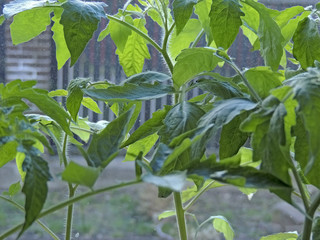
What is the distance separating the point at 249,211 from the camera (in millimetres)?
1046

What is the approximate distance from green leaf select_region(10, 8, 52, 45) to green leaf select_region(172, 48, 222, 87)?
0.55 feet

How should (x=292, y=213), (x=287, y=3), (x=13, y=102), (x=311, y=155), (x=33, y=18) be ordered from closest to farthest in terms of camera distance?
1. (x=311, y=155)
2. (x=13, y=102)
3. (x=33, y=18)
4. (x=287, y=3)
5. (x=292, y=213)

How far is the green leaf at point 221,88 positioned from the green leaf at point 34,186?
210 mm

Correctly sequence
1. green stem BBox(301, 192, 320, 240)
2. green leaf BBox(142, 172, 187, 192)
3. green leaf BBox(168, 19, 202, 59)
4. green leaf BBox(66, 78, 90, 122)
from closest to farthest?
green leaf BBox(142, 172, 187, 192) < green stem BBox(301, 192, 320, 240) < green leaf BBox(66, 78, 90, 122) < green leaf BBox(168, 19, 202, 59)

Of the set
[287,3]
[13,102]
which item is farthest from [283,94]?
[287,3]

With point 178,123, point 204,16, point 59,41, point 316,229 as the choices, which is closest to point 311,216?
point 316,229

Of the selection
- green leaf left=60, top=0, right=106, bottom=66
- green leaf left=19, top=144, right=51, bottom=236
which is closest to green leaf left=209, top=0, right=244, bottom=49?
green leaf left=60, top=0, right=106, bottom=66

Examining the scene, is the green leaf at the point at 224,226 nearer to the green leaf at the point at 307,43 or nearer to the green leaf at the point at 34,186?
the green leaf at the point at 307,43

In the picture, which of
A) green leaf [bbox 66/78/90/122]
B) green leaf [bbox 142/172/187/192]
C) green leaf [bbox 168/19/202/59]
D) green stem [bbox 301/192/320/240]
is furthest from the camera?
green leaf [bbox 168/19/202/59]

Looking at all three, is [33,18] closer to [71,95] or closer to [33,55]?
[71,95]

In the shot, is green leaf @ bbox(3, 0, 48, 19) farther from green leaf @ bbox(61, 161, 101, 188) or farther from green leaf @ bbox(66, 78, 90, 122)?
green leaf @ bbox(61, 161, 101, 188)

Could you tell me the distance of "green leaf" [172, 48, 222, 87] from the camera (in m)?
0.48

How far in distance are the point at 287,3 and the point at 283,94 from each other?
2.06ft

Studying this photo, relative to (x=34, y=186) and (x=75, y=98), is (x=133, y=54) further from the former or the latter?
(x=34, y=186)
